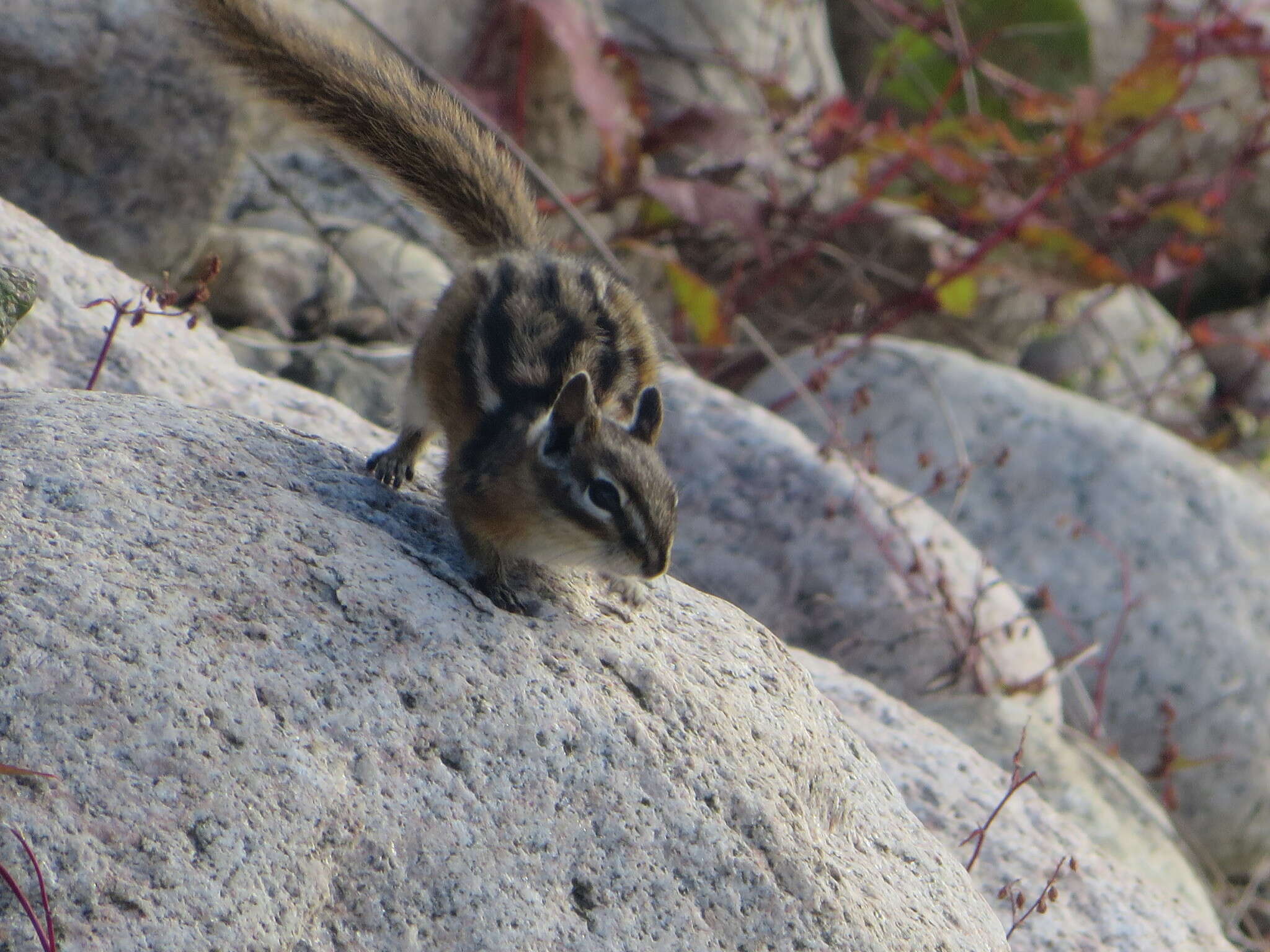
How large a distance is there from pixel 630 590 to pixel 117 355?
62.9 inches

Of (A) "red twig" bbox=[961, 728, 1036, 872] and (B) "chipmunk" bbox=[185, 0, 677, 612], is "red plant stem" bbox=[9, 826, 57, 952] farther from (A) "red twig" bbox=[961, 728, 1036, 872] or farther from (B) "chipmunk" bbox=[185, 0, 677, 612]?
(A) "red twig" bbox=[961, 728, 1036, 872]

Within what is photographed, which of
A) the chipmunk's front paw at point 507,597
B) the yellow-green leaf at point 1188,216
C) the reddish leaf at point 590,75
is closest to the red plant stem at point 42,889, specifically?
the chipmunk's front paw at point 507,597

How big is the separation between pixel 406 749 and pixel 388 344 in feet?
11.4

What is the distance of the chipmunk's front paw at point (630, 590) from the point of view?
2.85m

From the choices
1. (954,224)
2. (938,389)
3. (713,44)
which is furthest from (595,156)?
(938,389)

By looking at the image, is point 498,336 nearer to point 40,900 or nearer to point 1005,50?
point 40,900

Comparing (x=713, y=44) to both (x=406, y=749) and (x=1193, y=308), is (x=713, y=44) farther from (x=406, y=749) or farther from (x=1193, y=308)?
(x=406, y=749)

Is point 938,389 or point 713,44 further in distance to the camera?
point 713,44

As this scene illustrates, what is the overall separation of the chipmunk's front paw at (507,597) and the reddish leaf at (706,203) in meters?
3.24

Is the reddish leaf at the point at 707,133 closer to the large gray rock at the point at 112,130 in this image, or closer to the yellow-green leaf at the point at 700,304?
the yellow-green leaf at the point at 700,304

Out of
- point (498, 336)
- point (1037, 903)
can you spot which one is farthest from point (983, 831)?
point (498, 336)

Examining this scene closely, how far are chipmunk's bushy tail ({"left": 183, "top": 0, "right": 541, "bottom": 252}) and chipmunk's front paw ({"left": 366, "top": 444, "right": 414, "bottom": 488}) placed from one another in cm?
83

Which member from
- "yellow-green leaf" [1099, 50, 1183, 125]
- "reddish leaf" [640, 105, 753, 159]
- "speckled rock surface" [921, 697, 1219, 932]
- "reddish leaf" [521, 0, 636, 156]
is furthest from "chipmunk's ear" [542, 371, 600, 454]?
"yellow-green leaf" [1099, 50, 1183, 125]

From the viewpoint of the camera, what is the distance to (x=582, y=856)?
2184mm
